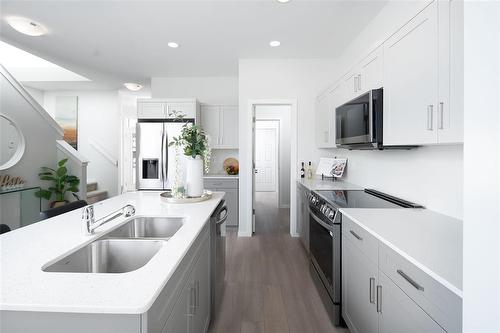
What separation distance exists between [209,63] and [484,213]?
14.0 feet

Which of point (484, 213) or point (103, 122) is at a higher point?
point (103, 122)

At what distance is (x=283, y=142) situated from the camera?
6523 millimetres

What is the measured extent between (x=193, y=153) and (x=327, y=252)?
1.39m

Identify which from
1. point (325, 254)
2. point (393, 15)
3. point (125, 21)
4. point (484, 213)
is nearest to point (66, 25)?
point (125, 21)

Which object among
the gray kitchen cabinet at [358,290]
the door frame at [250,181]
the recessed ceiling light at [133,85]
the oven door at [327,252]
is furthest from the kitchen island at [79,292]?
the recessed ceiling light at [133,85]

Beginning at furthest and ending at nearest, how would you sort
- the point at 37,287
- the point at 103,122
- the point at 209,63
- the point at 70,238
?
the point at 103,122
the point at 209,63
the point at 70,238
the point at 37,287

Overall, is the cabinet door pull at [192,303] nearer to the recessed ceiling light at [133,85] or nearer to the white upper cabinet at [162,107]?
the white upper cabinet at [162,107]

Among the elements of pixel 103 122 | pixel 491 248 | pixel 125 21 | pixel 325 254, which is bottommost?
pixel 325 254

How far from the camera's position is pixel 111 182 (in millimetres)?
6418

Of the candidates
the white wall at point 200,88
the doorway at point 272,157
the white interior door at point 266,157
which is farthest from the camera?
the white interior door at point 266,157

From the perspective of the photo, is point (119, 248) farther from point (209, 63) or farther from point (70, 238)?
point (209, 63)

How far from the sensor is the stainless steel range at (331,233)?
6.31 ft

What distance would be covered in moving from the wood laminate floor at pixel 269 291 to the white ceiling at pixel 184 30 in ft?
9.22

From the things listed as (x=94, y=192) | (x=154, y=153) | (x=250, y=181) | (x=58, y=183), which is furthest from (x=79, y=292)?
(x=94, y=192)
